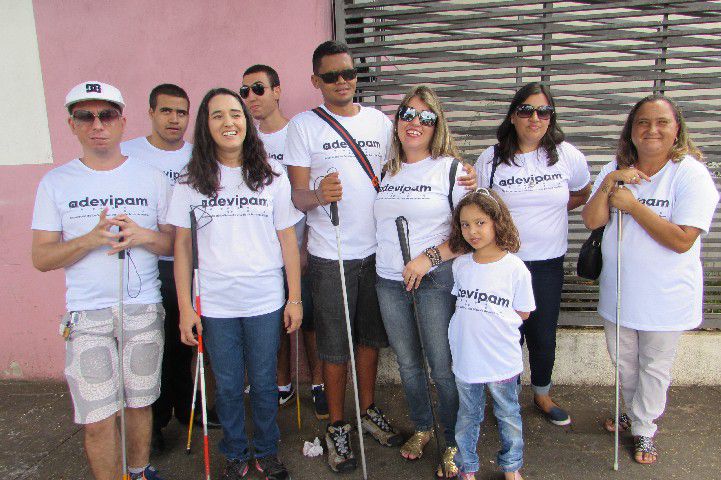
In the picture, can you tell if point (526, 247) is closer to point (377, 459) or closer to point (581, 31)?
point (377, 459)

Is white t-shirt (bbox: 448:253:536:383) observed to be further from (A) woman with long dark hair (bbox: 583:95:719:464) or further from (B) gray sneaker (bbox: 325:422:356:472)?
(B) gray sneaker (bbox: 325:422:356:472)

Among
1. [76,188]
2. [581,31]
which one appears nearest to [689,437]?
[581,31]

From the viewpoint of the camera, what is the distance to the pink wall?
3.82 meters

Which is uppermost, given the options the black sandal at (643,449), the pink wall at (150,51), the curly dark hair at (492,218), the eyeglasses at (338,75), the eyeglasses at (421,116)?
the pink wall at (150,51)

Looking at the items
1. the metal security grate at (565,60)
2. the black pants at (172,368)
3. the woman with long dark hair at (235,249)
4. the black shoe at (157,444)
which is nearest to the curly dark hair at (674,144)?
the metal security grate at (565,60)

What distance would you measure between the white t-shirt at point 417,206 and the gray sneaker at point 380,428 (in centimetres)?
110

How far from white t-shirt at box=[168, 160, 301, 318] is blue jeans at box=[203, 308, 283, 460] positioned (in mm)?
100

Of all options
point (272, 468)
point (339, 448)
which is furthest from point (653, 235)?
point (272, 468)

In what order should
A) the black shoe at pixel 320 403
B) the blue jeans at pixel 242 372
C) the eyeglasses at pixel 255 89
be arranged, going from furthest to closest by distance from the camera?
the black shoe at pixel 320 403 → the eyeglasses at pixel 255 89 → the blue jeans at pixel 242 372

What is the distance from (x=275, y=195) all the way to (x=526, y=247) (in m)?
1.57

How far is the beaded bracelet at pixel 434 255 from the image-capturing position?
8.50 ft

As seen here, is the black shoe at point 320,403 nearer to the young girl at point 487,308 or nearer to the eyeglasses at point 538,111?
the young girl at point 487,308

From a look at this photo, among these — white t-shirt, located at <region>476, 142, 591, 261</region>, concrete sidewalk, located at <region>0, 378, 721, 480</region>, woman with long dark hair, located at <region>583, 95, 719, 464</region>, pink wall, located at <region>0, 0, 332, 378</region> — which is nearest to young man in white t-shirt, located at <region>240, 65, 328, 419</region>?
concrete sidewalk, located at <region>0, 378, 721, 480</region>

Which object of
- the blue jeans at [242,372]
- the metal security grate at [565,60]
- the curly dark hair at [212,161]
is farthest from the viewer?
the metal security grate at [565,60]
